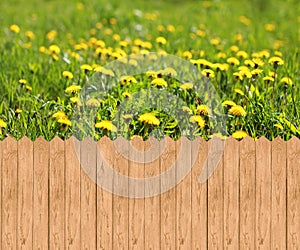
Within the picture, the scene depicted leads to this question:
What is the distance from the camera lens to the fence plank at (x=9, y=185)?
13.6 feet

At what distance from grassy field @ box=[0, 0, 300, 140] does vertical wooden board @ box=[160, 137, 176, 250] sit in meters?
0.39

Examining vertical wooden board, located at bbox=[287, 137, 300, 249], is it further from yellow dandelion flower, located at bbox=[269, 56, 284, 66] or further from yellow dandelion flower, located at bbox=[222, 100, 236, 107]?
yellow dandelion flower, located at bbox=[269, 56, 284, 66]

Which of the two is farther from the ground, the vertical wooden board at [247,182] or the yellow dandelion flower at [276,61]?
the yellow dandelion flower at [276,61]

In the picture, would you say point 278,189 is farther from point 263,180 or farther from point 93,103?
point 93,103

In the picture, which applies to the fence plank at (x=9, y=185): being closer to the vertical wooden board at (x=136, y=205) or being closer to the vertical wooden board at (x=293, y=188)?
the vertical wooden board at (x=136, y=205)

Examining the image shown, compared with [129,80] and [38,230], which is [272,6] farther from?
[38,230]

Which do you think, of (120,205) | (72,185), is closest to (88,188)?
(72,185)

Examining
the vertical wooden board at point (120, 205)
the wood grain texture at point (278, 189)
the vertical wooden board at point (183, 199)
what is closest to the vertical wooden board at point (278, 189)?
the wood grain texture at point (278, 189)

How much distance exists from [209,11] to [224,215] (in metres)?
6.89

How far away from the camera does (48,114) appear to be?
4953mm

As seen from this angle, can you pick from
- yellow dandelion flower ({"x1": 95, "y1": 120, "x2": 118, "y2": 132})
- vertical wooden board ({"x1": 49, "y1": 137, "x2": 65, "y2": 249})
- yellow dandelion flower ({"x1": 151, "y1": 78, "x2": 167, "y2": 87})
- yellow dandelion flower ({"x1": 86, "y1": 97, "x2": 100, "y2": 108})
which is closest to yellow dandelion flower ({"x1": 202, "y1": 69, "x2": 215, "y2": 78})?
yellow dandelion flower ({"x1": 151, "y1": 78, "x2": 167, "y2": 87})

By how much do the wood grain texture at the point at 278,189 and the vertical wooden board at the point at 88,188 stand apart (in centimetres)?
103

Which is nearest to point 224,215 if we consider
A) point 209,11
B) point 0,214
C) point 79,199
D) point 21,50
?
point 79,199

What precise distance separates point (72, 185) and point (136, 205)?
0.39 metres
